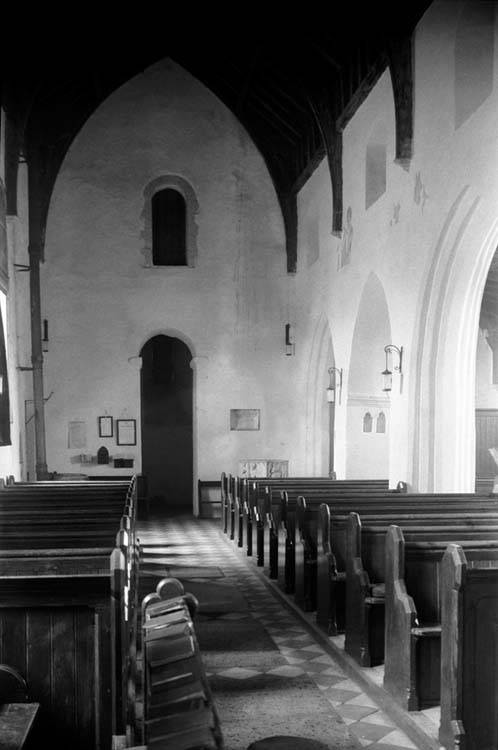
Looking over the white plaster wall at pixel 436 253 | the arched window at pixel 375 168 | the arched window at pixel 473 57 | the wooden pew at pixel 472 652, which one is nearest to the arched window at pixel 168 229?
the arched window at pixel 375 168

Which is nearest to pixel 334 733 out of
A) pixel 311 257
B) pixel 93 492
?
pixel 93 492

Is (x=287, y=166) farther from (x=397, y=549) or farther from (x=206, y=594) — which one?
(x=397, y=549)

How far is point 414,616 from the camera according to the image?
14.6 ft

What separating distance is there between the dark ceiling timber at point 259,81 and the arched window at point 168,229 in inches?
83.7

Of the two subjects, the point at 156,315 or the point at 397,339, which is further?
the point at 156,315

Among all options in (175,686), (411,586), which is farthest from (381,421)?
(175,686)

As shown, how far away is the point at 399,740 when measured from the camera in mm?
4098

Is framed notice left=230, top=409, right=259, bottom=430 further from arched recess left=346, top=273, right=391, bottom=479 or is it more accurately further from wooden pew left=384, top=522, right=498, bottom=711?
wooden pew left=384, top=522, right=498, bottom=711

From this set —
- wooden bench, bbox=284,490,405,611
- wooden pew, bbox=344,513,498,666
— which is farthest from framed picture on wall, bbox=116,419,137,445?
wooden pew, bbox=344,513,498,666

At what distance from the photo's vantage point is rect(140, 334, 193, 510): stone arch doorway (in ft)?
63.0

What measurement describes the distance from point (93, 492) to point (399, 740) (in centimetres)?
553

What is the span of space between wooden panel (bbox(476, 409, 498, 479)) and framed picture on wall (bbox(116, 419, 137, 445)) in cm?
660

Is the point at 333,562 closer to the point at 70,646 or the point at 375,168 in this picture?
the point at 70,646

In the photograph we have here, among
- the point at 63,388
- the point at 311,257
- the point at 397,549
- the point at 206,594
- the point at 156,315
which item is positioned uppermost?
the point at 311,257
